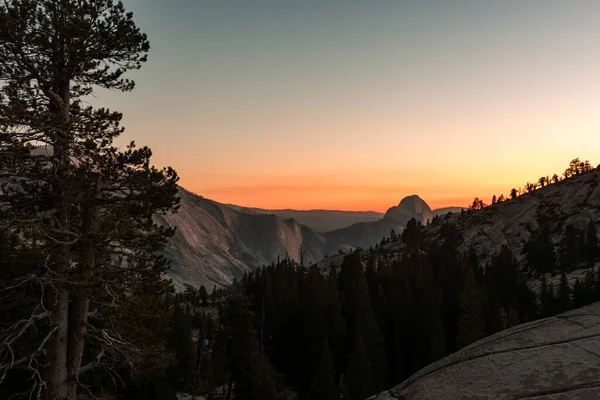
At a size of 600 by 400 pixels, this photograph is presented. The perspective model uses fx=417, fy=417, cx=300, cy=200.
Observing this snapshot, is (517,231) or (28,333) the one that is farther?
(517,231)

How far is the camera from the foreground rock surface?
6887mm

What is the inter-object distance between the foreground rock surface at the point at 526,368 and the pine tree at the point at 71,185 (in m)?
11.4

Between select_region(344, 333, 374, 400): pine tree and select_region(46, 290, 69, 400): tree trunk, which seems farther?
select_region(344, 333, 374, 400): pine tree

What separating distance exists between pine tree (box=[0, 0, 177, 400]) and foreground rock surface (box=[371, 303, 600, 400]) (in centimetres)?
1142

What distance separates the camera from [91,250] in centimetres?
1560

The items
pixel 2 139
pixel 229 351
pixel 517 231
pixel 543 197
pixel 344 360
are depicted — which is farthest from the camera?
pixel 543 197

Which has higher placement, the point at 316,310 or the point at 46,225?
the point at 46,225

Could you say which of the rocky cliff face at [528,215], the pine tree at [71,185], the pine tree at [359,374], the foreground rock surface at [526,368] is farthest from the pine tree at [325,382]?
the rocky cliff face at [528,215]

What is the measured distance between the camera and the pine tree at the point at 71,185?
47.8 feet

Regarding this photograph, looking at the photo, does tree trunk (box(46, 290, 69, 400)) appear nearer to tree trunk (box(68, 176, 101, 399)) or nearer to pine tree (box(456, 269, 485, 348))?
tree trunk (box(68, 176, 101, 399))

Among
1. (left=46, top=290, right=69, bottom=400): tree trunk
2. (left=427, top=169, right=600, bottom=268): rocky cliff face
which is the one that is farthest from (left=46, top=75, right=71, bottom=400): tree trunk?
(left=427, top=169, right=600, bottom=268): rocky cliff face

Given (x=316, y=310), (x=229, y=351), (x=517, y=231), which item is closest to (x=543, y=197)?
(x=517, y=231)

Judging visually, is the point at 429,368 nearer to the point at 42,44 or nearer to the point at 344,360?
the point at 42,44

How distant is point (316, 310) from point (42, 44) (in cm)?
5241
